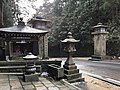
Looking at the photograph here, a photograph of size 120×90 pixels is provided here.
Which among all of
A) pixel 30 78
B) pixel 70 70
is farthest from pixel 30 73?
pixel 70 70

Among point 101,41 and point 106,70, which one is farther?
point 101,41

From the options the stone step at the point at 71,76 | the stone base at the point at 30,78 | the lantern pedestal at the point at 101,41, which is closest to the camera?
the stone base at the point at 30,78

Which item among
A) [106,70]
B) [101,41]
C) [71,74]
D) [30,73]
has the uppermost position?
[101,41]

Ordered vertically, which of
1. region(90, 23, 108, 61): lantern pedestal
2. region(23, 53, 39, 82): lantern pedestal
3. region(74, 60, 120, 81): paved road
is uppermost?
region(90, 23, 108, 61): lantern pedestal

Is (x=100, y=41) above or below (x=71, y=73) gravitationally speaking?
above

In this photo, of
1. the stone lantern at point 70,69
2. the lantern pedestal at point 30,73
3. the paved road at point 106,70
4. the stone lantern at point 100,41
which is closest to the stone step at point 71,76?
the stone lantern at point 70,69

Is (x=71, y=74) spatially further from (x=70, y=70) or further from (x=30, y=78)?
(x=30, y=78)

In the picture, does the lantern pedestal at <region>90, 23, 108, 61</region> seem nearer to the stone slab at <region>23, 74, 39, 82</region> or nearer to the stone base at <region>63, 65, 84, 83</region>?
the stone base at <region>63, 65, 84, 83</region>

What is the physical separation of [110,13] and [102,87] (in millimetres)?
14980

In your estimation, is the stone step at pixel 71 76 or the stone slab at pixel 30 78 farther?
the stone step at pixel 71 76

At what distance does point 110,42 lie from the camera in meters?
18.5

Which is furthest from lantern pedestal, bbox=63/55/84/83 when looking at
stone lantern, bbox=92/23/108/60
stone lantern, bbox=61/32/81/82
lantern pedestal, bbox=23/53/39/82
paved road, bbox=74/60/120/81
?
stone lantern, bbox=92/23/108/60

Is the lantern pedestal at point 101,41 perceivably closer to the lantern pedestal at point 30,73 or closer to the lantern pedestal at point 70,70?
the lantern pedestal at point 70,70

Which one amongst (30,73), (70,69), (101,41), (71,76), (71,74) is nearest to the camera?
(30,73)
